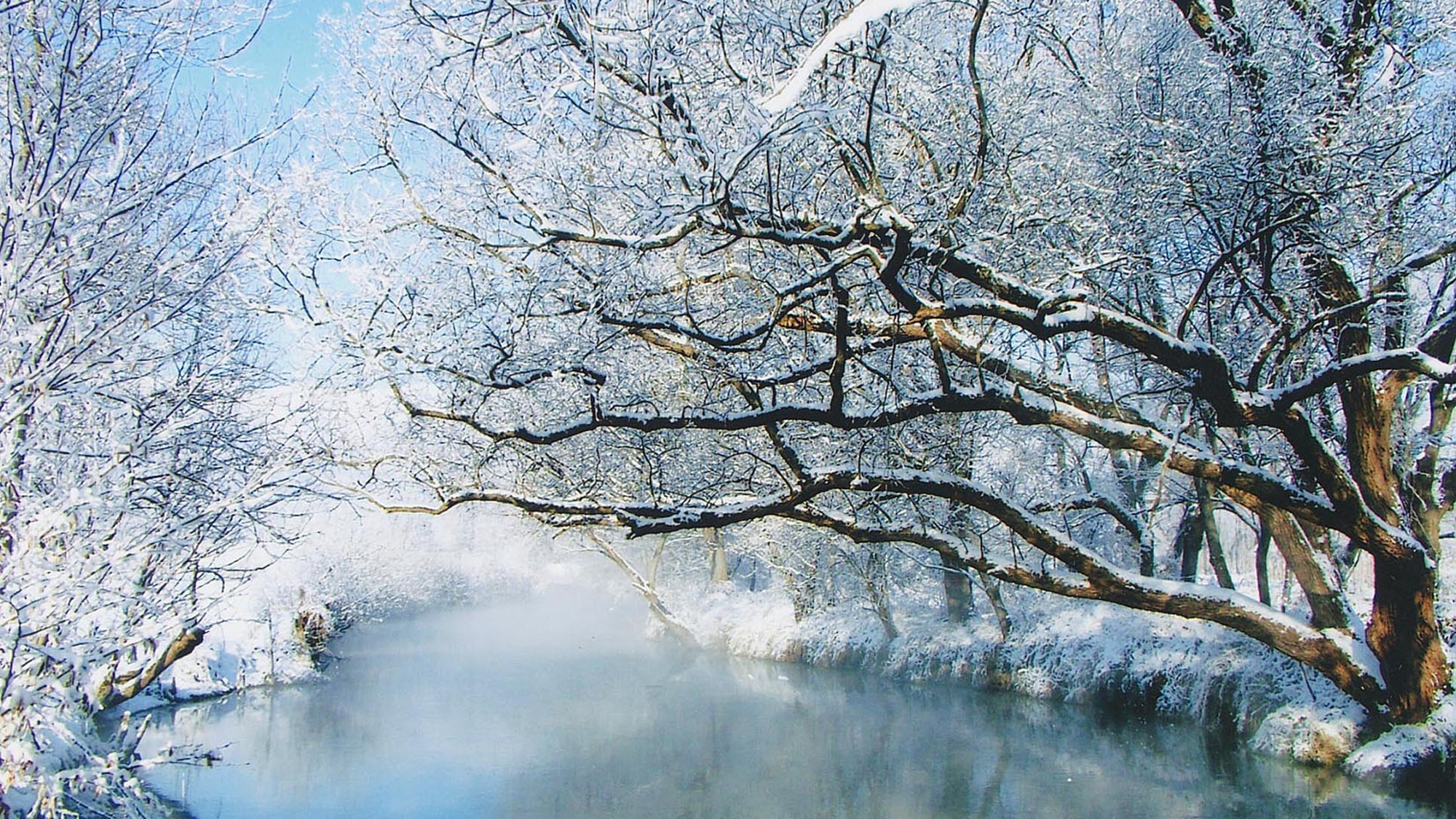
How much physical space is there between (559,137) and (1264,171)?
527 cm

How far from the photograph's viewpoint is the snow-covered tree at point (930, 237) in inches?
234

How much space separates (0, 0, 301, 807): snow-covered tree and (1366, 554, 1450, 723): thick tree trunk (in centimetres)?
952

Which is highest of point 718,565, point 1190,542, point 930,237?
point 930,237

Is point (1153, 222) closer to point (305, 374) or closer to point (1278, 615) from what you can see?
point (1278, 615)

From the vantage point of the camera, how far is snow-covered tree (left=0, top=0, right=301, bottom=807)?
4.71 m

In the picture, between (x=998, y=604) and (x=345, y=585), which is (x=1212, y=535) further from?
(x=345, y=585)

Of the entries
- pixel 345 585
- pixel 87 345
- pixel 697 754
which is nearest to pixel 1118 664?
pixel 697 754

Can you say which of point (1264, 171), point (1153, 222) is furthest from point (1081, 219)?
point (1264, 171)

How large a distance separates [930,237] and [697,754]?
370 inches

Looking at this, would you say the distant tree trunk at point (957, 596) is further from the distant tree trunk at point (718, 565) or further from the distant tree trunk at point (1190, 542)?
the distant tree trunk at point (718, 565)

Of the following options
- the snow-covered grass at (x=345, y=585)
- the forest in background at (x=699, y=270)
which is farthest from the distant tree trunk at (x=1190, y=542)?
the snow-covered grass at (x=345, y=585)

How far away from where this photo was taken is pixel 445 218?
7.76 metres

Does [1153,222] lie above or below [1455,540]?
above

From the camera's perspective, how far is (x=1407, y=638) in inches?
337
